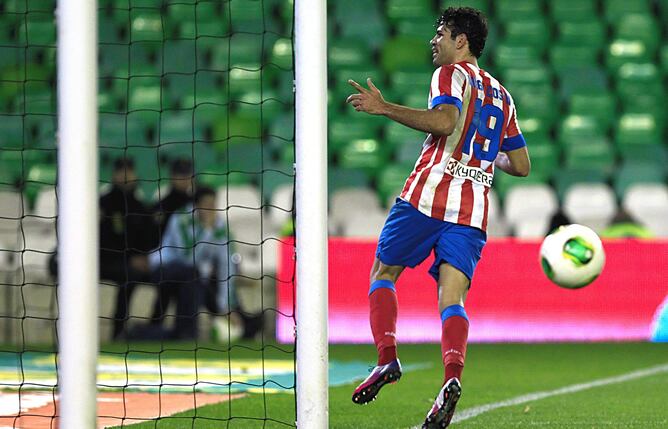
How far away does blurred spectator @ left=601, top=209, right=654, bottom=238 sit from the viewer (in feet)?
36.0

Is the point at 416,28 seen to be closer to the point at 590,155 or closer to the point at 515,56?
the point at 515,56

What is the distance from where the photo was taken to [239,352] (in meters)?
9.59

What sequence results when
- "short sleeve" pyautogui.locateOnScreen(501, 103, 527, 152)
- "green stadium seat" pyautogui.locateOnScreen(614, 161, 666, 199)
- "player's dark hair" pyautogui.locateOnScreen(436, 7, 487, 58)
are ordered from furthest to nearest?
"green stadium seat" pyautogui.locateOnScreen(614, 161, 666, 199)
"short sleeve" pyautogui.locateOnScreen(501, 103, 527, 152)
"player's dark hair" pyautogui.locateOnScreen(436, 7, 487, 58)

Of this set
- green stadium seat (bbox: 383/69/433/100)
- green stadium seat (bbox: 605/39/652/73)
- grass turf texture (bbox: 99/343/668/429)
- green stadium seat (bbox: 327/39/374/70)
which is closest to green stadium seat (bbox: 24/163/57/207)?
green stadium seat (bbox: 327/39/374/70)

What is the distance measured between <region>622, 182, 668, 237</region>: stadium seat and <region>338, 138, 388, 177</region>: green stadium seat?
245 cm

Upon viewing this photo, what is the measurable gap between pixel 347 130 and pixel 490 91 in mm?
7576

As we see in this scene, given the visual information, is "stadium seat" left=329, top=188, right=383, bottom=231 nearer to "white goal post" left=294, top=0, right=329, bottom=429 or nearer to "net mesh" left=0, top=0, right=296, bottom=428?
"net mesh" left=0, top=0, right=296, bottom=428

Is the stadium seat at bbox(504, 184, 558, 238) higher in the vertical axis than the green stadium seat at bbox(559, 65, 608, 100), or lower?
lower

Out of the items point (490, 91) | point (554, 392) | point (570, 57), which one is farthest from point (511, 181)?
point (490, 91)

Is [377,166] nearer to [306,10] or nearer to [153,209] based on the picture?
[153,209]

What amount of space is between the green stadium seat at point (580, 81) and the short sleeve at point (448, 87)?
8.37m

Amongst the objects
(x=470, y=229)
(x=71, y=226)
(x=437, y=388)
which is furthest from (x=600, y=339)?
(x=71, y=226)

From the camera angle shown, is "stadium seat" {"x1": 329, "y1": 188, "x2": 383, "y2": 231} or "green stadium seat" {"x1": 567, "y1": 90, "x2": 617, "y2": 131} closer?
"stadium seat" {"x1": 329, "y1": 188, "x2": 383, "y2": 231}

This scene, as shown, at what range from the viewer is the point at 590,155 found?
1244cm
